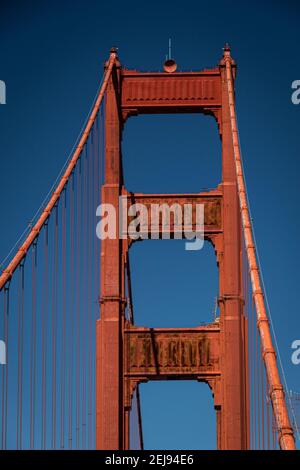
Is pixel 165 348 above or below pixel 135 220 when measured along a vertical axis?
below
